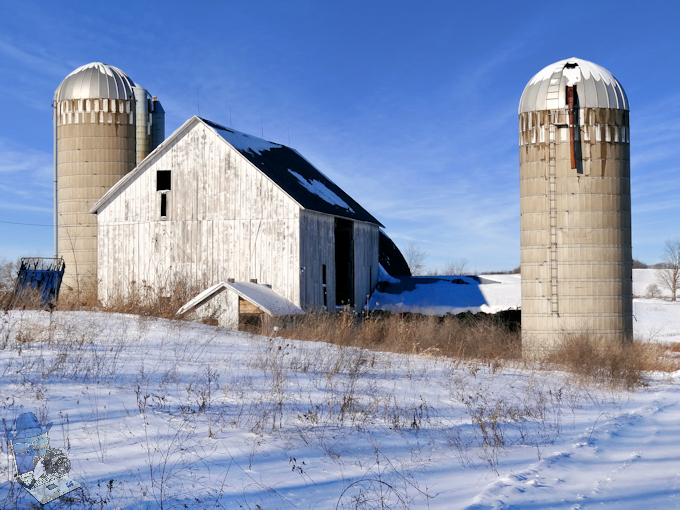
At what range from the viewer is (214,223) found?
21.2 metres

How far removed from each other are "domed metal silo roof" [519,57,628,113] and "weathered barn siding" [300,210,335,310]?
797 centimetres

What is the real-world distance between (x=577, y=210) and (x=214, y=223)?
11892mm

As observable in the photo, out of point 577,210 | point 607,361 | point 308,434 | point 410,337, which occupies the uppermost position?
point 577,210

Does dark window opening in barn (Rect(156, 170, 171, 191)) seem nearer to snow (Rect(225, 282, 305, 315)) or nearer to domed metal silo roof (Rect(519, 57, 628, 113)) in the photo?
snow (Rect(225, 282, 305, 315))

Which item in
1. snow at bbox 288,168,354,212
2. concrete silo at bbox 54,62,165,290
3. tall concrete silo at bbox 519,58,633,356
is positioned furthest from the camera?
concrete silo at bbox 54,62,165,290

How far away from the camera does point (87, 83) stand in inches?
1026

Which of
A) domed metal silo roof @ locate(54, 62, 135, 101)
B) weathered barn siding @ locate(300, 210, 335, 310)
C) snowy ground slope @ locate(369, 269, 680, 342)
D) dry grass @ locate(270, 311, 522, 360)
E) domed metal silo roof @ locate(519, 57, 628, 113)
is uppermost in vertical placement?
domed metal silo roof @ locate(54, 62, 135, 101)

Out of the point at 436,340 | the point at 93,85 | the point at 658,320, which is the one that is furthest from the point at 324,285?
the point at 658,320

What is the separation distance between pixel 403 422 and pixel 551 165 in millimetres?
16088

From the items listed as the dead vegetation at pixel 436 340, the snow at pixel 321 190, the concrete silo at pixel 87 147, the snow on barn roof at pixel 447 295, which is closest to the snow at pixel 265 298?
the dead vegetation at pixel 436 340

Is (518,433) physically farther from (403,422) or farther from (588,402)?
(588,402)

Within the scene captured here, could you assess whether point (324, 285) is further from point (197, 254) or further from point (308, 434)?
point (308, 434)

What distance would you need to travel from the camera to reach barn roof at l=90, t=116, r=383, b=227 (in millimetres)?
21391

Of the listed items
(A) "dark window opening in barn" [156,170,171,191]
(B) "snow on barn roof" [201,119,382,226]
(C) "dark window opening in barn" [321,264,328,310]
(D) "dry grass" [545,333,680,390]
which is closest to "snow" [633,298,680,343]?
(D) "dry grass" [545,333,680,390]
